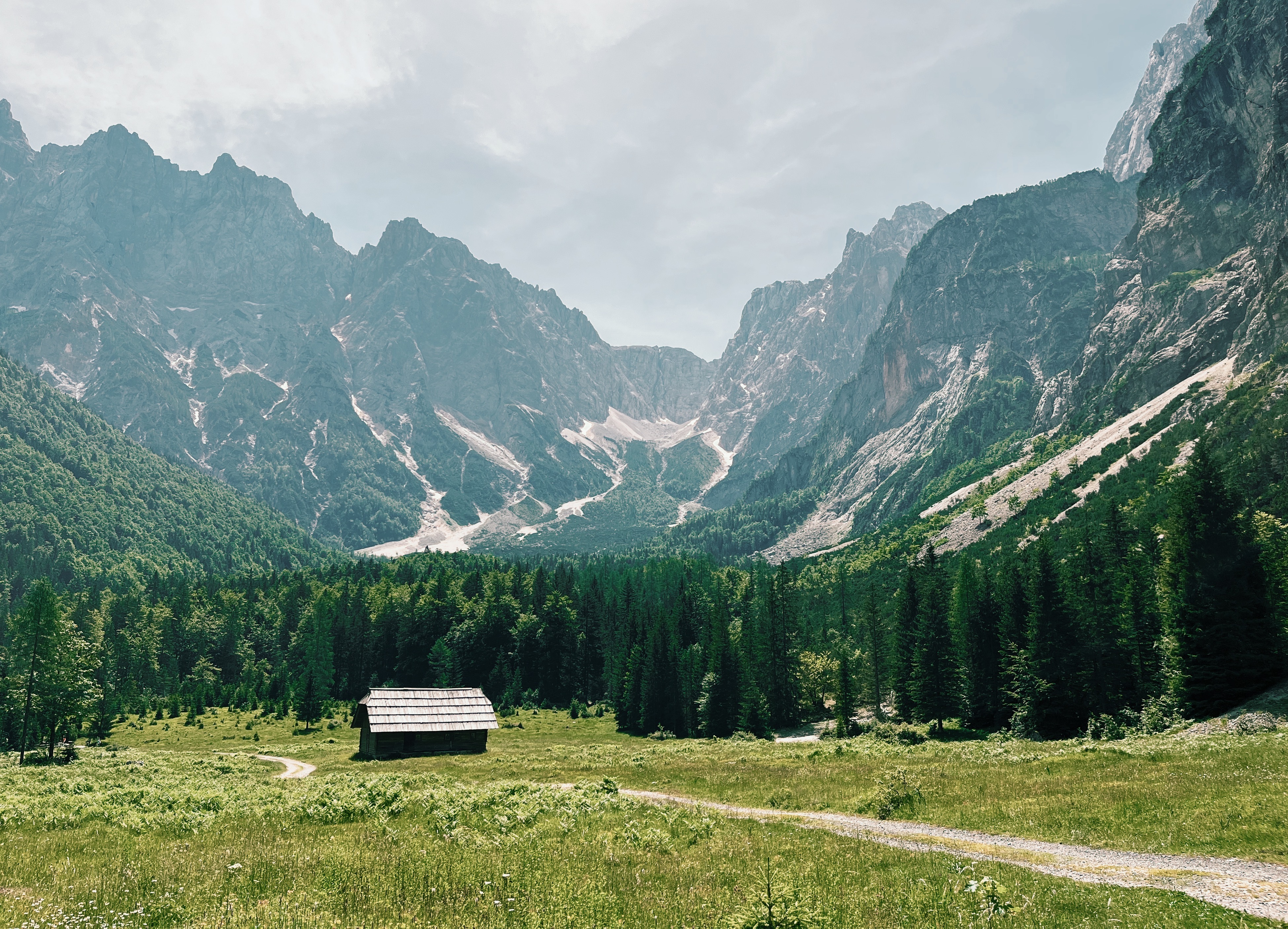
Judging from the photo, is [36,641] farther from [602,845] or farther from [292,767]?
[602,845]

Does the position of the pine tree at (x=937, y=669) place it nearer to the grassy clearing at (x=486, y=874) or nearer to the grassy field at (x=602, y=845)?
the grassy field at (x=602, y=845)

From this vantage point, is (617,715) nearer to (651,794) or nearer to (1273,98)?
(651,794)

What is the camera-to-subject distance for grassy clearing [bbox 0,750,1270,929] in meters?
12.0

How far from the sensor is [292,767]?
58.7 m

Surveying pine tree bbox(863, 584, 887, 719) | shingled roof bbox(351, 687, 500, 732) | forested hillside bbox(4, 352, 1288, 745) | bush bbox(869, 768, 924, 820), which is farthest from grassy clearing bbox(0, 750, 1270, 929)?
pine tree bbox(863, 584, 887, 719)

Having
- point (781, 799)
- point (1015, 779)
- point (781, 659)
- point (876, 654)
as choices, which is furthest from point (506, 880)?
point (876, 654)

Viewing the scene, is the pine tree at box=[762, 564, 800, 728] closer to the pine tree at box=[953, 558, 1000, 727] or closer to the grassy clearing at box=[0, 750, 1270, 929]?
the pine tree at box=[953, 558, 1000, 727]

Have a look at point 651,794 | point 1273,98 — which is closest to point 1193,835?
point 651,794

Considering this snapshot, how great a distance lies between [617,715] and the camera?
10369cm

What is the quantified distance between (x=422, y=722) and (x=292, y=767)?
13811 millimetres

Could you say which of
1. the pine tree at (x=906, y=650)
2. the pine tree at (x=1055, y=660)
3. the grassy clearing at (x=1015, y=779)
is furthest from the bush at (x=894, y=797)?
the pine tree at (x=906, y=650)

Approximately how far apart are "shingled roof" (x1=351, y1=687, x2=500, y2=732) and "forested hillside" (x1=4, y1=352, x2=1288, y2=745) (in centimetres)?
2610

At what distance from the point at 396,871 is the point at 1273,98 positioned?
259076 millimetres

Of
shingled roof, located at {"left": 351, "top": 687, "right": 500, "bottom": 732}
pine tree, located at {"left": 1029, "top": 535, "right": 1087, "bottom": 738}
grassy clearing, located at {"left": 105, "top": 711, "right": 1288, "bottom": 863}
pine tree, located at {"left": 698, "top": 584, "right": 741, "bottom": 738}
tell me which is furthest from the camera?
pine tree, located at {"left": 698, "top": 584, "right": 741, "bottom": 738}
